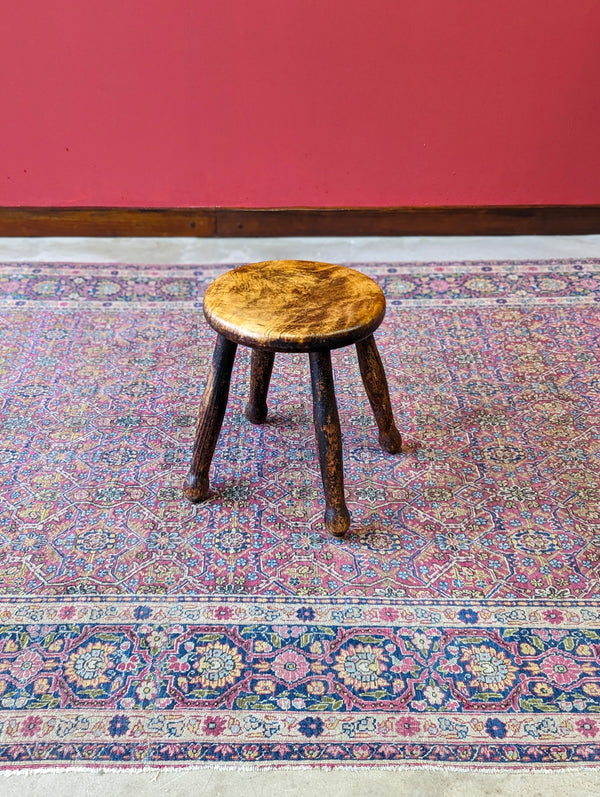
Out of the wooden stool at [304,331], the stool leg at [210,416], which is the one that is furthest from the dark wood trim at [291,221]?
the stool leg at [210,416]

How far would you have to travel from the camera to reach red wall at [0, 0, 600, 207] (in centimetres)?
310

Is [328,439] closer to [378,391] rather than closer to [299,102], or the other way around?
[378,391]

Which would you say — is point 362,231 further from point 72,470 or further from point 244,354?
point 72,470

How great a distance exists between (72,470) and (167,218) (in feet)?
5.64

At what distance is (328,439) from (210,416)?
311mm

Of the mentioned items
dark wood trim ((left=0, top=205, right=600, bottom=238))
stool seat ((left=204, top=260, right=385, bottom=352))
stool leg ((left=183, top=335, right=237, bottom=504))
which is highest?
stool seat ((left=204, top=260, right=385, bottom=352))

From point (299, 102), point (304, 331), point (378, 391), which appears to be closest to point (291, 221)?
point (299, 102)

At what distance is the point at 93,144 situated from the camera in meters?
3.30

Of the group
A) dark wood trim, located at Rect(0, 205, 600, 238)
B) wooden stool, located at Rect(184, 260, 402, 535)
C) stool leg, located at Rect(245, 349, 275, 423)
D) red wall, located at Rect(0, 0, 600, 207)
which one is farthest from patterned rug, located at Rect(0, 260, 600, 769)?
red wall, located at Rect(0, 0, 600, 207)

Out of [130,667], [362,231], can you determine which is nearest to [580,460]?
[130,667]

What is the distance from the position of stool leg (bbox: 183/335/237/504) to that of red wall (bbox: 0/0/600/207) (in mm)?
1804

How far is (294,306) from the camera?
1723 mm

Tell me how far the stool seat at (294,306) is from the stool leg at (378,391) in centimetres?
17

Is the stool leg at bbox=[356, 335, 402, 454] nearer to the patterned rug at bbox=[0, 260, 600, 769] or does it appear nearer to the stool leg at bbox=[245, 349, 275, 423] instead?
the patterned rug at bbox=[0, 260, 600, 769]
